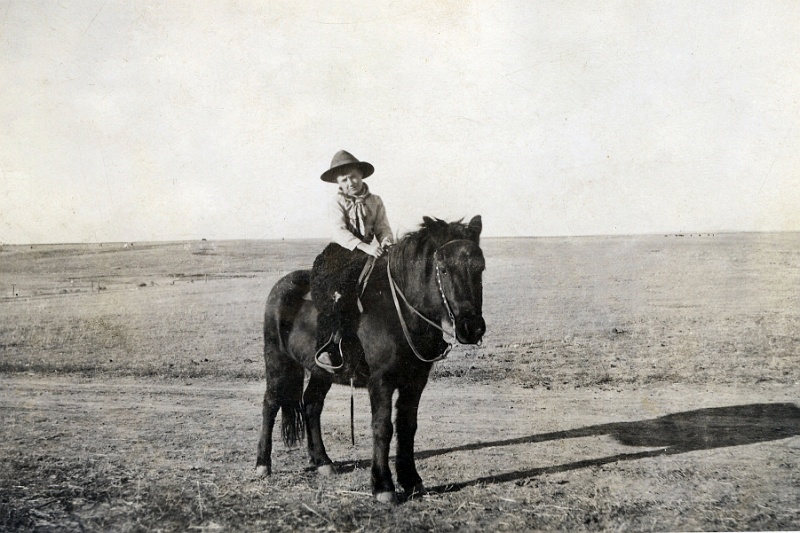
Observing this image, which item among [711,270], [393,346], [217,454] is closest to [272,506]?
[217,454]

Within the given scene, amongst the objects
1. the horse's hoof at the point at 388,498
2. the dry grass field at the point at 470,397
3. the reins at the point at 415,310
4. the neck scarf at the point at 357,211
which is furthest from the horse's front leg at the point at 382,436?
the neck scarf at the point at 357,211

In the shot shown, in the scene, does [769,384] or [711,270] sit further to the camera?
[711,270]

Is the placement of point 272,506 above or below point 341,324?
below

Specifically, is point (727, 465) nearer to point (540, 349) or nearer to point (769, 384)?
point (769, 384)

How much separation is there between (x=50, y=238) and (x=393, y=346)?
16.1ft

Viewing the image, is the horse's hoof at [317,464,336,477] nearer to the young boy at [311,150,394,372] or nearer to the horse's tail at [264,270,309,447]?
the horse's tail at [264,270,309,447]

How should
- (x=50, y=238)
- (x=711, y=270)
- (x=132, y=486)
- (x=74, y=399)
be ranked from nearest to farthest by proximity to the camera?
A: 1. (x=132, y=486)
2. (x=50, y=238)
3. (x=74, y=399)
4. (x=711, y=270)

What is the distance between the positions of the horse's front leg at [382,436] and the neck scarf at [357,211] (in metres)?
1.35

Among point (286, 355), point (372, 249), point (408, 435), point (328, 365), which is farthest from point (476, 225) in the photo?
point (286, 355)

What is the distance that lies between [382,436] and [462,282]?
1480 millimetres

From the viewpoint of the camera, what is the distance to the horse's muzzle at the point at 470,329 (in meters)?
4.14

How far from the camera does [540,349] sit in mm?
8859

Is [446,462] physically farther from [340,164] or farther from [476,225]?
[340,164]

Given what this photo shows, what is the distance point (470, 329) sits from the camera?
4160 mm
